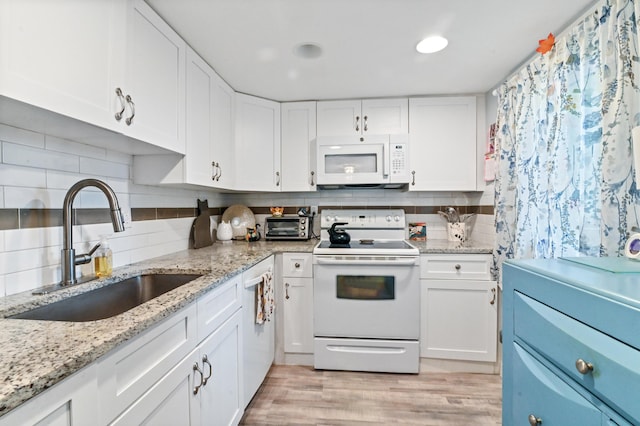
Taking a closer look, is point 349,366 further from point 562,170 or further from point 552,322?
point 562,170

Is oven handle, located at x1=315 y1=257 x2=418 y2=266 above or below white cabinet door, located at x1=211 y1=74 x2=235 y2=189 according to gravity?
below

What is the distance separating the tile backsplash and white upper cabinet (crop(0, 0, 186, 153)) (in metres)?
0.32

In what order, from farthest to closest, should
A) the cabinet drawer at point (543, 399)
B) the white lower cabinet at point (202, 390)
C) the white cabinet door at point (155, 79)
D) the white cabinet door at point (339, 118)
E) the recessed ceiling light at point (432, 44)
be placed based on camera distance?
the white cabinet door at point (339, 118)
the recessed ceiling light at point (432, 44)
the white cabinet door at point (155, 79)
the white lower cabinet at point (202, 390)
the cabinet drawer at point (543, 399)

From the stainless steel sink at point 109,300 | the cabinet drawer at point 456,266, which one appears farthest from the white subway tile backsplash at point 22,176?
the cabinet drawer at point 456,266

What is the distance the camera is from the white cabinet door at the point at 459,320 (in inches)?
79.9

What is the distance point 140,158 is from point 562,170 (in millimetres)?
2266

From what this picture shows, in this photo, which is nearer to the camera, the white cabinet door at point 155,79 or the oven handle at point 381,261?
the white cabinet door at point 155,79

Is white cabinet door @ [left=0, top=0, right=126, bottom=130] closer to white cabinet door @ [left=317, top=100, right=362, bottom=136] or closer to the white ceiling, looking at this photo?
the white ceiling

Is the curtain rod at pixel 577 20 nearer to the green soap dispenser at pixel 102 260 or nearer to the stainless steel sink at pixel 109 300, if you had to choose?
the stainless steel sink at pixel 109 300

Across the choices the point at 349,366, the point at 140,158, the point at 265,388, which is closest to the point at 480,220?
the point at 349,366

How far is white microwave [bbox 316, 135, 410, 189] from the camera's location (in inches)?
90.8

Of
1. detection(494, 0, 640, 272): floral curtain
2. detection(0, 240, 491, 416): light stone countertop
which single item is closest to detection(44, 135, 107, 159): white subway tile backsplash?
detection(0, 240, 491, 416): light stone countertop

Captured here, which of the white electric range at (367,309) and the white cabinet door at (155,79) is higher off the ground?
the white cabinet door at (155,79)

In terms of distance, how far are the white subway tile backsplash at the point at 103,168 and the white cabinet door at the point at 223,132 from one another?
1.82ft
